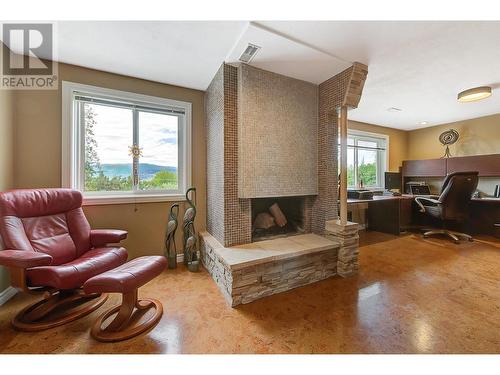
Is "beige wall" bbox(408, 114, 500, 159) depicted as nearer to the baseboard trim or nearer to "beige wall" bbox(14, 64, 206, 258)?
"beige wall" bbox(14, 64, 206, 258)

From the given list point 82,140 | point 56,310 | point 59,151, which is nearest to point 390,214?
point 56,310

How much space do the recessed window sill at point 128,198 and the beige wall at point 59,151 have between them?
0.18ft

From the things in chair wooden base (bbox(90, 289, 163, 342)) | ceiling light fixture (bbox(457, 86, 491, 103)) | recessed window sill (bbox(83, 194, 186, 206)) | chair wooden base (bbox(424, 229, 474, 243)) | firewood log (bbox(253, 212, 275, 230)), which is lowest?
chair wooden base (bbox(90, 289, 163, 342))

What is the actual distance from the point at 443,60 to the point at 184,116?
288 centimetres

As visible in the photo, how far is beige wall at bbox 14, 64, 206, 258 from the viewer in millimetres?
1915

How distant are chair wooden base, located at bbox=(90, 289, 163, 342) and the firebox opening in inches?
49.8

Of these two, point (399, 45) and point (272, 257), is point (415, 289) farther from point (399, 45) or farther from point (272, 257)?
point (399, 45)

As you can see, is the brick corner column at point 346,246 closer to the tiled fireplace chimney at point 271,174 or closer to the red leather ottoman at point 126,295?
the tiled fireplace chimney at point 271,174

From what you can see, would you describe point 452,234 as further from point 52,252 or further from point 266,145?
point 52,252

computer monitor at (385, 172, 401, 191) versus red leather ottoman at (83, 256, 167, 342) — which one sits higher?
computer monitor at (385, 172, 401, 191)

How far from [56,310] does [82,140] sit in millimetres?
1620

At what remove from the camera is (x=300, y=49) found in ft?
5.86

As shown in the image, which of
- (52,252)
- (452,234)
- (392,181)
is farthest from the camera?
(392,181)

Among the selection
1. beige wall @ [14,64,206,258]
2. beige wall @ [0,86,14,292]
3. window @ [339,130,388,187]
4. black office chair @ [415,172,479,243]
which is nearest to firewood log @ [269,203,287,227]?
beige wall @ [14,64,206,258]
